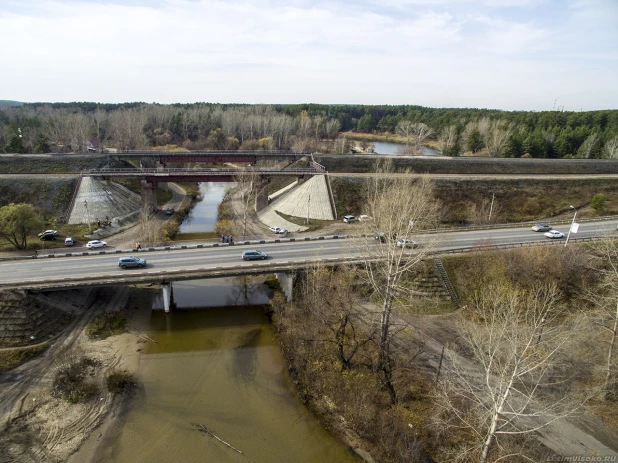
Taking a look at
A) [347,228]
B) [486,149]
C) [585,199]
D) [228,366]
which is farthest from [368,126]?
[228,366]

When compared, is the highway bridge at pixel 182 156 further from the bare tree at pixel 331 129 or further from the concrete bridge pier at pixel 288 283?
the bare tree at pixel 331 129

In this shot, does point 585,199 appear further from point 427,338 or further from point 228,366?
point 228,366

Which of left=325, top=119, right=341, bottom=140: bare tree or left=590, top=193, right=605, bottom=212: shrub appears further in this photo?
left=325, top=119, right=341, bottom=140: bare tree

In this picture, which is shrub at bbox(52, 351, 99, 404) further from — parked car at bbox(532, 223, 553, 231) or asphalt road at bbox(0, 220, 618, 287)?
parked car at bbox(532, 223, 553, 231)

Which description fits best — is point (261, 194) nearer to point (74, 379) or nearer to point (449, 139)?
point (74, 379)

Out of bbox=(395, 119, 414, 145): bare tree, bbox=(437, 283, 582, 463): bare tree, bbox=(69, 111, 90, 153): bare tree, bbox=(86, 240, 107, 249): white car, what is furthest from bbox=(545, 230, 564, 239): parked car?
bbox=(69, 111, 90, 153): bare tree
